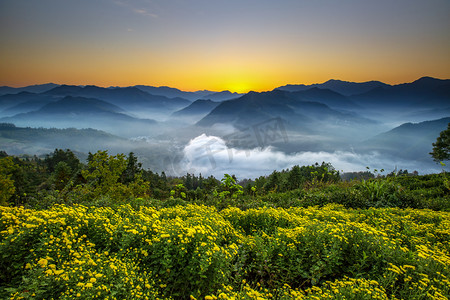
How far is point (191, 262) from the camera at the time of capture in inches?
116

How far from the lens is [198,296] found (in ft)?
9.37

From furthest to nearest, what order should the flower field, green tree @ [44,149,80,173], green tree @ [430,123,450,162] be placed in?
green tree @ [44,149,80,173] → green tree @ [430,123,450,162] → the flower field

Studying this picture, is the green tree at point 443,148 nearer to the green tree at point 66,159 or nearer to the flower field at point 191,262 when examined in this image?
the flower field at point 191,262

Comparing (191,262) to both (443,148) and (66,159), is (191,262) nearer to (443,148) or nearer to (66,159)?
(443,148)

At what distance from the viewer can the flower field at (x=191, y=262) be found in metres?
2.56

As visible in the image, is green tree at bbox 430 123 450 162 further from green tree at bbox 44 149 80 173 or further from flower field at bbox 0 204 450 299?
green tree at bbox 44 149 80 173

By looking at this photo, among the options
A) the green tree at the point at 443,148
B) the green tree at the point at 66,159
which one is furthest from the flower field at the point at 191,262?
the green tree at the point at 66,159

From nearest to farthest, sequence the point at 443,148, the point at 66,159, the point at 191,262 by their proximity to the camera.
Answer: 1. the point at 191,262
2. the point at 443,148
3. the point at 66,159

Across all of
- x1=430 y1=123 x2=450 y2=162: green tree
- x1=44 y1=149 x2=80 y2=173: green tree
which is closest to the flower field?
x1=430 y1=123 x2=450 y2=162: green tree

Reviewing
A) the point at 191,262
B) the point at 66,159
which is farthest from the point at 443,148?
the point at 66,159

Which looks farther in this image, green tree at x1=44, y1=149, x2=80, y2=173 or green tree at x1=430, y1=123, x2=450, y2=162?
green tree at x1=44, y1=149, x2=80, y2=173

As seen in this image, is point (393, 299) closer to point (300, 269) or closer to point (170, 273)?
point (300, 269)

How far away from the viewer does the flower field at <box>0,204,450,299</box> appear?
8.40 ft

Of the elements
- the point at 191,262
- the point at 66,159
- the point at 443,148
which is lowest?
the point at 66,159
